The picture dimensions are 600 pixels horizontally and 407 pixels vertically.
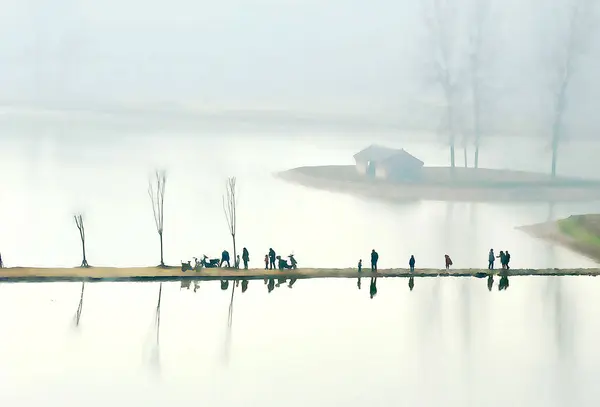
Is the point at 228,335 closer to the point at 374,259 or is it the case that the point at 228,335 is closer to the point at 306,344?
the point at 306,344

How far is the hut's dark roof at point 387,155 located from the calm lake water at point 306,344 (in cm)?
2180

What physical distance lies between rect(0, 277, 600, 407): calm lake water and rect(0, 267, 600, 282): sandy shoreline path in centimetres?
30

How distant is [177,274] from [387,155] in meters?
24.1

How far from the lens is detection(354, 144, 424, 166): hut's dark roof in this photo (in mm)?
44156

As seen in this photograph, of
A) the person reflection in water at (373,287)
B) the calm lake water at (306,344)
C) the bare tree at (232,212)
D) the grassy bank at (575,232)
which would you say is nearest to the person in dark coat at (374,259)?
the person reflection in water at (373,287)

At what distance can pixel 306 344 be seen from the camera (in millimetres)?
17625

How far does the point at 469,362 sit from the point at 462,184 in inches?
1326

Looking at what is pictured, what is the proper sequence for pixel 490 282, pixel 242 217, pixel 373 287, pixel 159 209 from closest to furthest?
pixel 373 287 → pixel 490 282 → pixel 159 209 → pixel 242 217

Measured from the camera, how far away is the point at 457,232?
35.1 metres

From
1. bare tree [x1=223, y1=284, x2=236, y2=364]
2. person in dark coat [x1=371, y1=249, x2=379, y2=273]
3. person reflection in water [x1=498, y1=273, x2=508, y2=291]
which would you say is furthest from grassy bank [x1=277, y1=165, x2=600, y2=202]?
bare tree [x1=223, y1=284, x2=236, y2=364]

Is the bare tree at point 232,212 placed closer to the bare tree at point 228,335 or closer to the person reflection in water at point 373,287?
the bare tree at point 228,335

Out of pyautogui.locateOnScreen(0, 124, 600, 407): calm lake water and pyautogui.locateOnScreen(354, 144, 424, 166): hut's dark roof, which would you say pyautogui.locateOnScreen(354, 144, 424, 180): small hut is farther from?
pyautogui.locateOnScreen(0, 124, 600, 407): calm lake water

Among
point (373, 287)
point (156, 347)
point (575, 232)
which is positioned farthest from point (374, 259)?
point (575, 232)

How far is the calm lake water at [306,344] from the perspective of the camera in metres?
15.3
